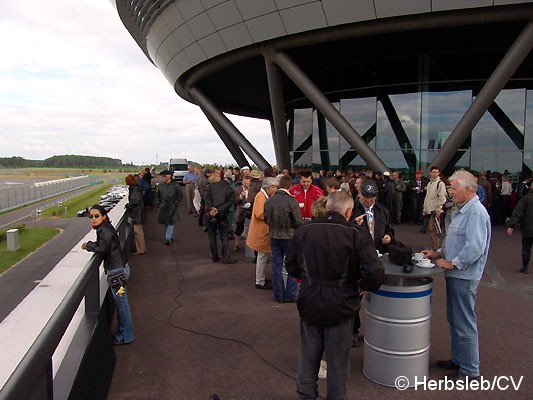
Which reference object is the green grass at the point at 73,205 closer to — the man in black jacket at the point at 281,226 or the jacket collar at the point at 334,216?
the man in black jacket at the point at 281,226

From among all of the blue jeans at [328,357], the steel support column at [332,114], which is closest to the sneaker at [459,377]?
the blue jeans at [328,357]

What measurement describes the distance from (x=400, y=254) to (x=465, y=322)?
91 centimetres

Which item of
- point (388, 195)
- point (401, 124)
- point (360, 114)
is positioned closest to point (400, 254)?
point (388, 195)

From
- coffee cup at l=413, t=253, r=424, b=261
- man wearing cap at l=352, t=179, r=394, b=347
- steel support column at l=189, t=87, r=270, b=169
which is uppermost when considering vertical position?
steel support column at l=189, t=87, r=270, b=169

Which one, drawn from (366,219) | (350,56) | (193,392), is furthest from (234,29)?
(193,392)

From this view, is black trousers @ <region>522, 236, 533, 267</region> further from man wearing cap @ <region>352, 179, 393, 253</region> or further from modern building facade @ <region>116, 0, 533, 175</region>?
modern building facade @ <region>116, 0, 533, 175</region>

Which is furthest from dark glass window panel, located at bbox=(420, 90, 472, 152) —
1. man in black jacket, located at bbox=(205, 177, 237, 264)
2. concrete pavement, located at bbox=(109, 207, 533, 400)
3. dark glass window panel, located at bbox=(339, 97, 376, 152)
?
man in black jacket, located at bbox=(205, 177, 237, 264)

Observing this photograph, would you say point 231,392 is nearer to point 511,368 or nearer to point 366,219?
point 366,219

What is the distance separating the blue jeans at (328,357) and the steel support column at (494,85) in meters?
12.2

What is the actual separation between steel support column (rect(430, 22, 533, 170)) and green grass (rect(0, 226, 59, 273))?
25.0m

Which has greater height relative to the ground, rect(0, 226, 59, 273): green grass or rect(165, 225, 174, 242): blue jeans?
rect(165, 225, 174, 242): blue jeans

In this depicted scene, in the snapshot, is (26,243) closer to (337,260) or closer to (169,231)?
(169,231)

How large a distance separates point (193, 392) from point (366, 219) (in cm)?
262

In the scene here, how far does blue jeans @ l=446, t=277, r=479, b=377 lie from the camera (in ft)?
13.4
